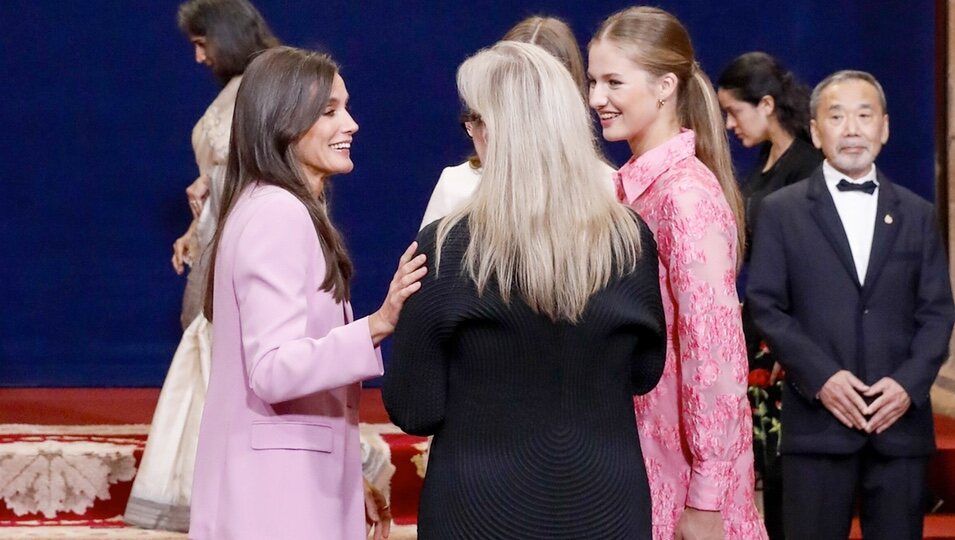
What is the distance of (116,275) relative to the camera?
6773mm

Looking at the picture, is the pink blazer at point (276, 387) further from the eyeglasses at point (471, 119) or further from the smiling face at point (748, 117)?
the smiling face at point (748, 117)

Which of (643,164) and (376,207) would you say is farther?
(376,207)

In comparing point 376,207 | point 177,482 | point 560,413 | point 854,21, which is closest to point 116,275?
point 376,207

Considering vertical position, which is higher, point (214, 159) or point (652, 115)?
point (214, 159)

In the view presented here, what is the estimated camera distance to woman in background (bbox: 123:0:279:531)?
4645mm

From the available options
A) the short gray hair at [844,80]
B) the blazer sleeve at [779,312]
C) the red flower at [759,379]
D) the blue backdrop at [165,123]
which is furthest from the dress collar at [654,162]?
the blue backdrop at [165,123]

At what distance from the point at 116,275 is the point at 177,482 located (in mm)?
2285

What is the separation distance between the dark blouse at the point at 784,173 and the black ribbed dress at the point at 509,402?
8.71 feet

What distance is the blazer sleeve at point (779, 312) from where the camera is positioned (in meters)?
3.78

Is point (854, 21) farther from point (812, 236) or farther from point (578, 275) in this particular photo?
point (578, 275)

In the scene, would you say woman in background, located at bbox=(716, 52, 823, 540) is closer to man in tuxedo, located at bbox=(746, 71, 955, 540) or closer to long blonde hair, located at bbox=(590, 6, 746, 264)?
man in tuxedo, located at bbox=(746, 71, 955, 540)

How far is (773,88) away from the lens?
515cm

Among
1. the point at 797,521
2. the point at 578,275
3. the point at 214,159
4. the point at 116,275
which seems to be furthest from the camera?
the point at 116,275

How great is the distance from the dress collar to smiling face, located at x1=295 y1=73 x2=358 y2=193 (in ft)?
1.62
